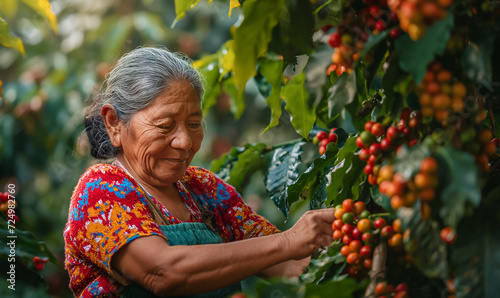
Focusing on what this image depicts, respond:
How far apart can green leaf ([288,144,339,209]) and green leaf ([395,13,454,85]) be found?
2.15ft

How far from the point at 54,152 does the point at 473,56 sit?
13.6 feet

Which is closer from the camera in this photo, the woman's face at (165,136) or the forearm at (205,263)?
the forearm at (205,263)

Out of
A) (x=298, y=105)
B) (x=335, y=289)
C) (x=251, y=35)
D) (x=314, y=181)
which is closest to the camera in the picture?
(x=335, y=289)

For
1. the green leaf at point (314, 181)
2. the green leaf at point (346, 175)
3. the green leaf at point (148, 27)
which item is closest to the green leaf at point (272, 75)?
the green leaf at point (314, 181)

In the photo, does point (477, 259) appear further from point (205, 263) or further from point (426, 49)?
point (205, 263)

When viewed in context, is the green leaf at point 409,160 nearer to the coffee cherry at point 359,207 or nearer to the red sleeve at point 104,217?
the coffee cherry at point 359,207

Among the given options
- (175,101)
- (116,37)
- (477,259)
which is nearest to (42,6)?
(175,101)

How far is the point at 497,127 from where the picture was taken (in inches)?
52.6

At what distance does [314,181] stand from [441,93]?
0.76 m

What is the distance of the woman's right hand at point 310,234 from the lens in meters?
1.26

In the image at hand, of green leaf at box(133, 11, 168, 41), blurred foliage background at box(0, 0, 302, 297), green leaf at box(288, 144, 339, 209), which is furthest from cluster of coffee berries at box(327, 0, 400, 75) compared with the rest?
green leaf at box(133, 11, 168, 41)

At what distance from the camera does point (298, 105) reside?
147 cm

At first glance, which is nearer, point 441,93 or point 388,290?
point 441,93

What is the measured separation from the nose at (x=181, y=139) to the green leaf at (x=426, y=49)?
A: 0.79 m
